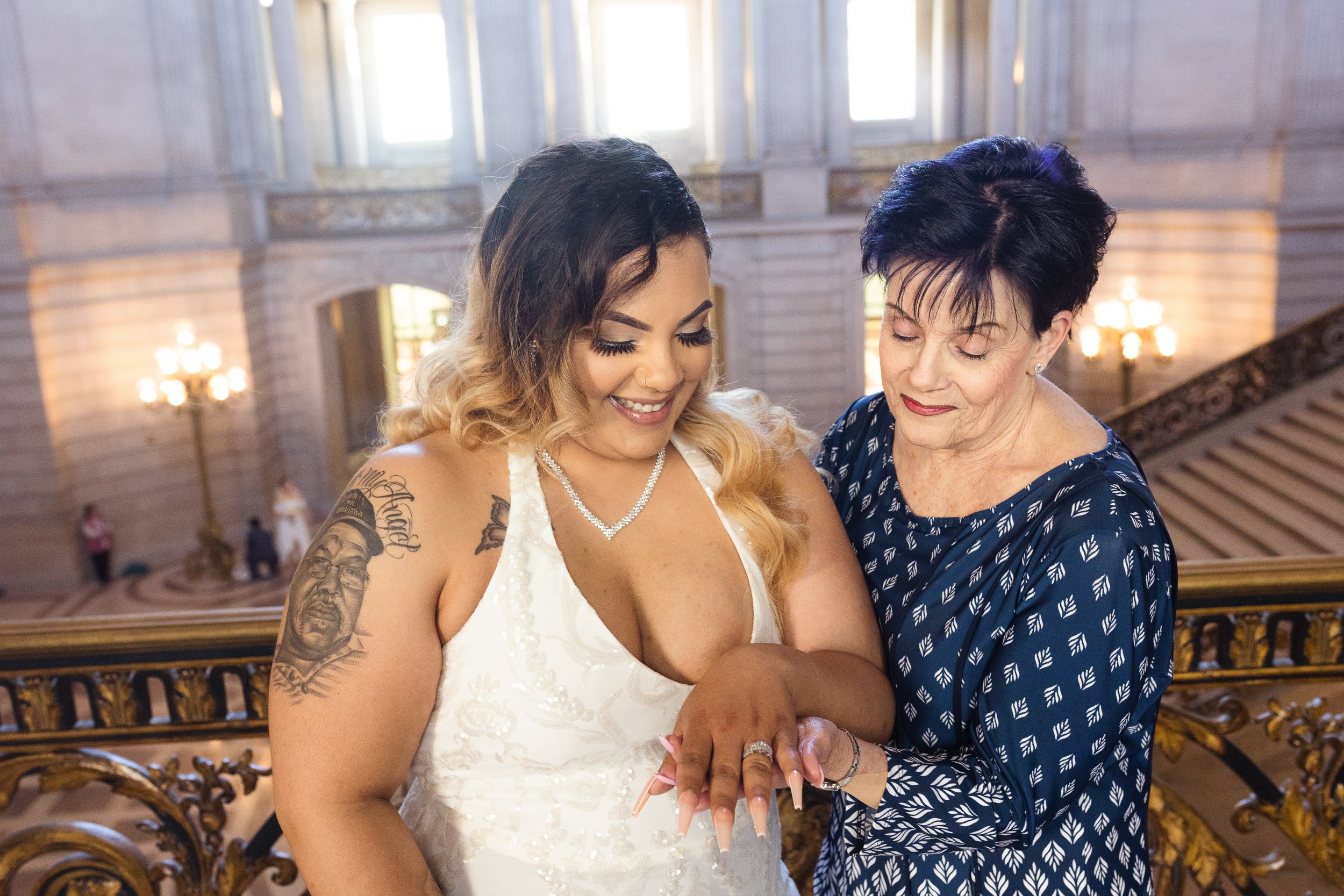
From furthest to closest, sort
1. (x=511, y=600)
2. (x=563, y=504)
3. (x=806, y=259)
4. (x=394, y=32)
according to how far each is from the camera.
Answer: (x=394, y=32)
(x=806, y=259)
(x=563, y=504)
(x=511, y=600)

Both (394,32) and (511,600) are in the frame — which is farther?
(394,32)

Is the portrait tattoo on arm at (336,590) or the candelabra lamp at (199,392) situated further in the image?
the candelabra lamp at (199,392)

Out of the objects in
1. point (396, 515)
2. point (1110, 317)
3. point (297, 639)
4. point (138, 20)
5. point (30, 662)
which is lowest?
point (1110, 317)

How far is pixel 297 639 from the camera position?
5.02ft

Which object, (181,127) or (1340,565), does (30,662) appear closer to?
(1340,565)

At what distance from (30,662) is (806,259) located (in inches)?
581

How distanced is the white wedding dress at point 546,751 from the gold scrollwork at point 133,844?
21.7 inches

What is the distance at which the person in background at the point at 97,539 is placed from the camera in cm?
1292

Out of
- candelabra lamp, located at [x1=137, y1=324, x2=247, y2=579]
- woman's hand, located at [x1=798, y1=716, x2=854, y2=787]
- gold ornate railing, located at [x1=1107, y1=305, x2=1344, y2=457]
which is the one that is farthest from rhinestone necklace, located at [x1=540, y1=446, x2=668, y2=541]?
candelabra lamp, located at [x1=137, y1=324, x2=247, y2=579]

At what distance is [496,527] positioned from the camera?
5.53 ft

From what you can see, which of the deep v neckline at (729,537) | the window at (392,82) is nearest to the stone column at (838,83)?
the window at (392,82)

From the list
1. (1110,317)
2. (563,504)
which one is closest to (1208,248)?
(1110,317)

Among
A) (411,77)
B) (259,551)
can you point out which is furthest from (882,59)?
(259,551)

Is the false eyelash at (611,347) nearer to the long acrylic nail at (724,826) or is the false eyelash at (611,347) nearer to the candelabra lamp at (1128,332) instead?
the long acrylic nail at (724,826)
